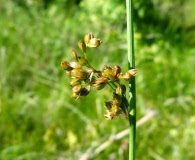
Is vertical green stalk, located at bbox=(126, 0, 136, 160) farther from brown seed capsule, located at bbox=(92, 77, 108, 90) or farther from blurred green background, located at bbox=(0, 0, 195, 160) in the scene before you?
blurred green background, located at bbox=(0, 0, 195, 160)

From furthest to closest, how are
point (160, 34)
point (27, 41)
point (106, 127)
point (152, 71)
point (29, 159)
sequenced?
point (160, 34) → point (27, 41) → point (152, 71) → point (106, 127) → point (29, 159)

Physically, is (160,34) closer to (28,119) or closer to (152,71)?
(152,71)

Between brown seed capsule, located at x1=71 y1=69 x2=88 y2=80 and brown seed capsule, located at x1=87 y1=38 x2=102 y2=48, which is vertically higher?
brown seed capsule, located at x1=87 y1=38 x2=102 y2=48

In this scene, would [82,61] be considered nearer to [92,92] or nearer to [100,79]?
[100,79]

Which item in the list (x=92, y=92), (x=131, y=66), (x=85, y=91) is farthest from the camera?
(x=92, y=92)

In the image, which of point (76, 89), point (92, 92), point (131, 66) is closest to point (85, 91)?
point (76, 89)

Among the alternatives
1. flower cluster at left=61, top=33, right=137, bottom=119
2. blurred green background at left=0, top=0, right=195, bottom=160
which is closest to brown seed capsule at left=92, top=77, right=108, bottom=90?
flower cluster at left=61, top=33, right=137, bottom=119

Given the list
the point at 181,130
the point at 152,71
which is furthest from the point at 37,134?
the point at 152,71

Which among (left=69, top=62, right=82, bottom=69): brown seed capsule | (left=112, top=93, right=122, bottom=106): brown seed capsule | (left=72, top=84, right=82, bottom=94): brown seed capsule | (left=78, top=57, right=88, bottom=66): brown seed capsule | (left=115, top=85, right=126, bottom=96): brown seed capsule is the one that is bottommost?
(left=112, top=93, right=122, bottom=106): brown seed capsule

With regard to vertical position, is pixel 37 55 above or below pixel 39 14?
below
